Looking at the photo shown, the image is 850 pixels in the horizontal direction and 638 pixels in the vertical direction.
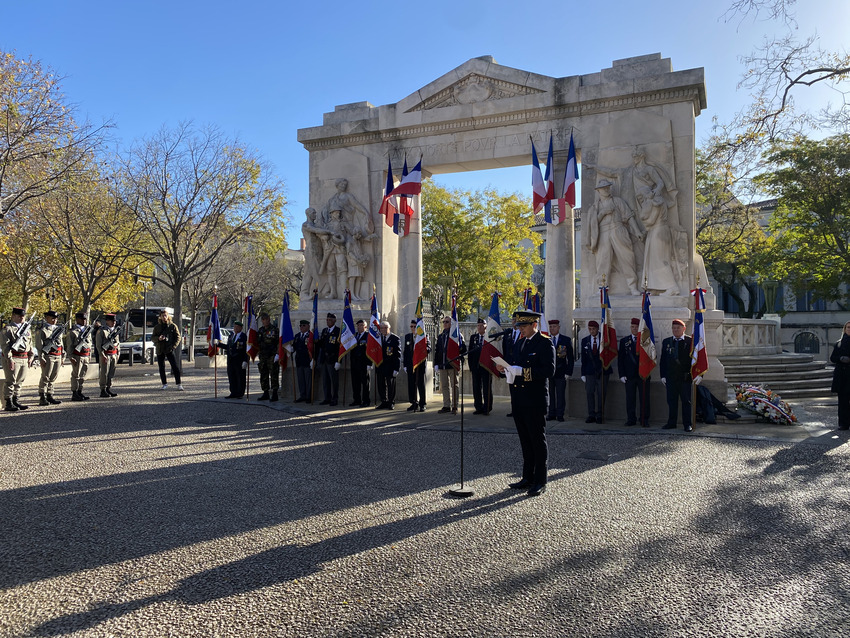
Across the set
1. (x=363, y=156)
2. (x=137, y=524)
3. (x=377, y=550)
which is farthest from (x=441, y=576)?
(x=363, y=156)

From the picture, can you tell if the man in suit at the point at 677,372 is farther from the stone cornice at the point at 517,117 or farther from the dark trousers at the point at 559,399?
the stone cornice at the point at 517,117

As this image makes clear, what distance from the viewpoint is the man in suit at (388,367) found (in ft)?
40.3

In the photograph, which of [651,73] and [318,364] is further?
[318,364]

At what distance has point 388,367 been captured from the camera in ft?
40.5

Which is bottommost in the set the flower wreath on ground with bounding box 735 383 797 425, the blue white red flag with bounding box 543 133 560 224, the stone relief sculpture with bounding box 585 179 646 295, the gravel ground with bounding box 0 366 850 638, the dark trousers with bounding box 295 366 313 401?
the gravel ground with bounding box 0 366 850 638

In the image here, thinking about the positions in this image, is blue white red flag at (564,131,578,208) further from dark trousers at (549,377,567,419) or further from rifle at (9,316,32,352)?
rifle at (9,316,32,352)

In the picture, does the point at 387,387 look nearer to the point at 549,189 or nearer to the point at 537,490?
the point at 549,189

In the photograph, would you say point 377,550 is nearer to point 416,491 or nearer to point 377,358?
point 416,491

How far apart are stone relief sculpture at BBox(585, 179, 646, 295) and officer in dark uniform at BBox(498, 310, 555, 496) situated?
579 cm

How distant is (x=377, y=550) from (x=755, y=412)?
870cm

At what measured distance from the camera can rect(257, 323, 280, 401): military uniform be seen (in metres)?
13.6

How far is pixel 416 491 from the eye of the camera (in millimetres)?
6145

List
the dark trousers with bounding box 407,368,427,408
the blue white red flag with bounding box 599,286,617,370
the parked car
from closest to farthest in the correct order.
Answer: the blue white red flag with bounding box 599,286,617,370, the dark trousers with bounding box 407,368,427,408, the parked car

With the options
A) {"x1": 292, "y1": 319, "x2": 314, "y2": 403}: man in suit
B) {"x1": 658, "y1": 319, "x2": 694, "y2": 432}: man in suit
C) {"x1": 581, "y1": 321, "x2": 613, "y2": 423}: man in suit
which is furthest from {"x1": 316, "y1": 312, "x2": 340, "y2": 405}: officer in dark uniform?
{"x1": 658, "y1": 319, "x2": 694, "y2": 432}: man in suit
